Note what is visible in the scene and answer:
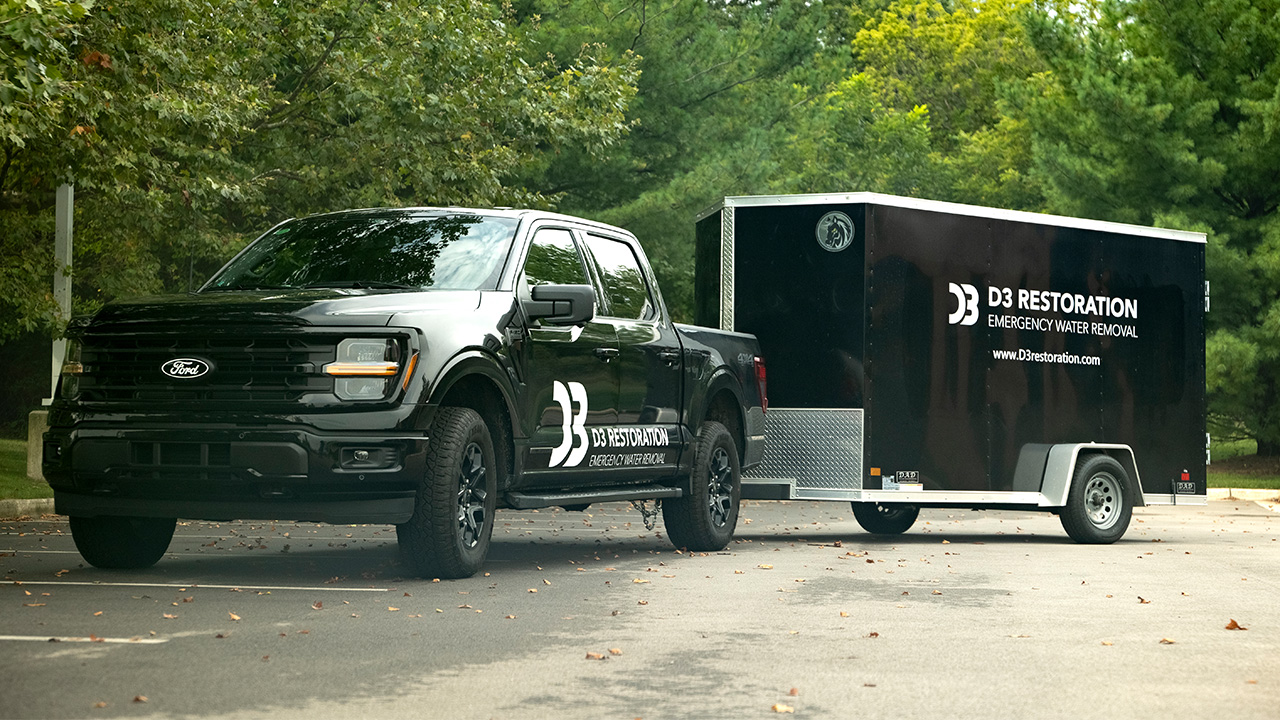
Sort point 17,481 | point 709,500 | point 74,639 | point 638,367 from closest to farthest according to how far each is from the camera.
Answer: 1. point 74,639
2. point 638,367
3. point 709,500
4. point 17,481

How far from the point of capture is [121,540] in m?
10.6

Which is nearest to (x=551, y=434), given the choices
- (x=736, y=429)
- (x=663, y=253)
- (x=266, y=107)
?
(x=736, y=429)

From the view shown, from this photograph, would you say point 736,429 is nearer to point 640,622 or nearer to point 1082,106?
point 640,622

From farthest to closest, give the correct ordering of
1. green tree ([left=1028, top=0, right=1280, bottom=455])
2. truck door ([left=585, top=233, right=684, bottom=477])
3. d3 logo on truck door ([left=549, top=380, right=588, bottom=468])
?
green tree ([left=1028, top=0, right=1280, bottom=455]) < truck door ([left=585, top=233, right=684, bottom=477]) < d3 logo on truck door ([left=549, top=380, right=588, bottom=468])

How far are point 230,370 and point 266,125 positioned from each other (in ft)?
39.6

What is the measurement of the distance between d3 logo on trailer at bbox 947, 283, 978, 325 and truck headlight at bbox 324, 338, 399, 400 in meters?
6.60

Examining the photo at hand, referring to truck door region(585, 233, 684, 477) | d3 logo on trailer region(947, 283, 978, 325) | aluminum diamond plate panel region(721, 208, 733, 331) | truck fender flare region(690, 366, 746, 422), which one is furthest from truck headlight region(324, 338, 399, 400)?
d3 logo on trailer region(947, 283, 978, 325)

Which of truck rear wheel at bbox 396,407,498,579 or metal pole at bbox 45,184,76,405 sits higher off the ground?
metal pole at bbox 45,184,76,405

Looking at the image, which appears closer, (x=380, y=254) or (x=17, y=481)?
(x=380, y=254)

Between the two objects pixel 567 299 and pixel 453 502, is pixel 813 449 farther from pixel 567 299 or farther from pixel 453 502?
pixel 453 502

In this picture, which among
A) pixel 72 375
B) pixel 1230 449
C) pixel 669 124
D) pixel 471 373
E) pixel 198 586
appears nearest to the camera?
pixel 198 586

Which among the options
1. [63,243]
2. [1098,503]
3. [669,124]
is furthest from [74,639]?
[669,124]

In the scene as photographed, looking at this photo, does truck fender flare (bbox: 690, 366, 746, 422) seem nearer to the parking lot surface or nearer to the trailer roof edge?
the parking lot surface

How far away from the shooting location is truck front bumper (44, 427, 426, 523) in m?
9.38
